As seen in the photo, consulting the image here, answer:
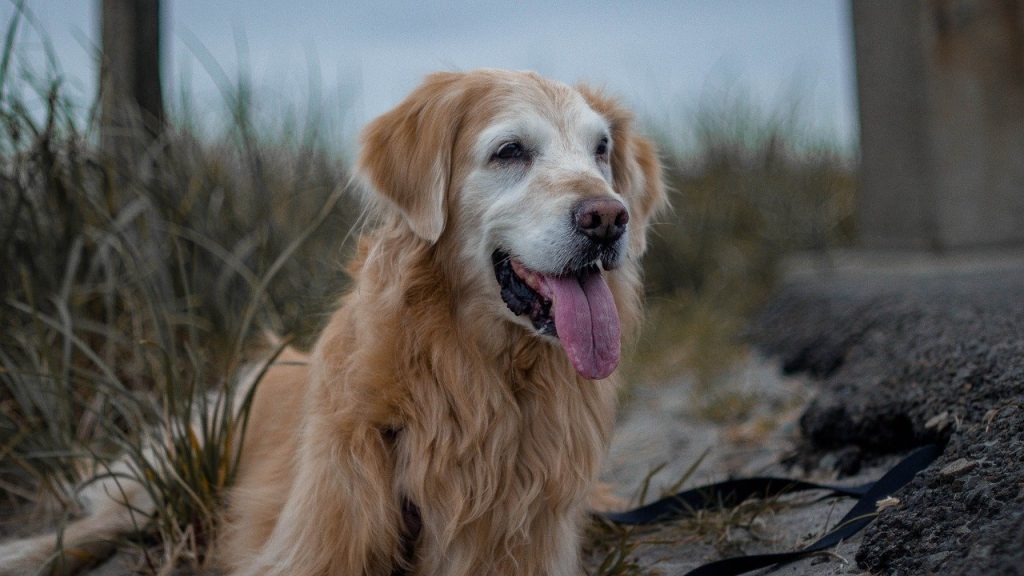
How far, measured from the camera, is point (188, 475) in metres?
3.31

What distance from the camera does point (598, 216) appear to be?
2.63 meters

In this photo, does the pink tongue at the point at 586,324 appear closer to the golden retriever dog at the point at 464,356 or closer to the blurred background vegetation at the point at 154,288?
the golden retriever dog at the point at 464,356

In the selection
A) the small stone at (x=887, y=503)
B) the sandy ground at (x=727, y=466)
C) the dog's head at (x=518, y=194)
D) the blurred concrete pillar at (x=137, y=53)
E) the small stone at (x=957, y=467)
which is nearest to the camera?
the small stone at (x=957, y=467)

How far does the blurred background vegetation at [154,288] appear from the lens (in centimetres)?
345

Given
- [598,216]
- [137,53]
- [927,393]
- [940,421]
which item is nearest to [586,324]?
[598,216]

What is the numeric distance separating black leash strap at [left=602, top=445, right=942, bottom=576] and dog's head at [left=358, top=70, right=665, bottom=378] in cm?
71

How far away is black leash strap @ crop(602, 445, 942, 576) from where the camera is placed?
2738 millimetres

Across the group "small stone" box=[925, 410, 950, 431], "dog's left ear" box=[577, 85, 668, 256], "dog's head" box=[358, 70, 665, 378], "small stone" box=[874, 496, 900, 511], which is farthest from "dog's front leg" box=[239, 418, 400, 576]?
"small stone" box=[925, 410, 950, 431]

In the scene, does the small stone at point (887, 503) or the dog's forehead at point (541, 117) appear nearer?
the small stone at point (887, 503)

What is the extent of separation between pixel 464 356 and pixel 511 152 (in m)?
0.66

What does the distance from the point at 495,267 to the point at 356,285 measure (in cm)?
47

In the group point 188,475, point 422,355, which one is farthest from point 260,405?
point 422,355

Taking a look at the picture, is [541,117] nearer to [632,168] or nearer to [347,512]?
[632,168]

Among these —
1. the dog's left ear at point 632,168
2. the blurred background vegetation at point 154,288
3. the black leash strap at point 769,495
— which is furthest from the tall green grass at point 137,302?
the black leash strap at point 769,495
